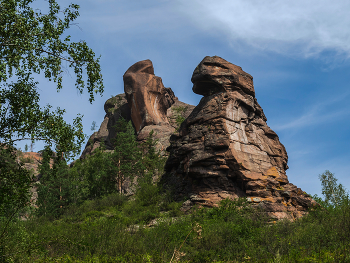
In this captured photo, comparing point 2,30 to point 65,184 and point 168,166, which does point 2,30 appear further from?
point 65,184

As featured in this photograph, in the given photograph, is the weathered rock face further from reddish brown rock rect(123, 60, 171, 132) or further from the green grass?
reddish brown rock rect(123, 60, 171, 132)

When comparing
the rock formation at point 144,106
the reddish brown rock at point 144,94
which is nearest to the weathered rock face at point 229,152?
the rock formation at point 144,106

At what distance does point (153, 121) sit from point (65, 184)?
24.9 metres

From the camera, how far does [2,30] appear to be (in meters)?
8.21

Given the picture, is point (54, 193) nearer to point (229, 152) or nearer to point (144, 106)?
point (229, 152)

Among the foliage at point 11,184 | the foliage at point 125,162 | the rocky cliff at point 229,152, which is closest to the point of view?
the foliage at point 11,184

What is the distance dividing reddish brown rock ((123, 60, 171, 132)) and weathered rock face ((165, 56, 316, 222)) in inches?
1141

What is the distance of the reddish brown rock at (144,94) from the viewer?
2102 inches

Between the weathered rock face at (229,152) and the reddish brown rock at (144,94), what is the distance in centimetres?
2897

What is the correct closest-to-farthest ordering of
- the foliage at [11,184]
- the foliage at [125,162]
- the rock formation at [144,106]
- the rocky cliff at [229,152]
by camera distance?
1. the foliage at [11,184]
2. the rocky cliff at [229,152]
3. the foliage at [125,162]
4. the rock formation at [144,106]

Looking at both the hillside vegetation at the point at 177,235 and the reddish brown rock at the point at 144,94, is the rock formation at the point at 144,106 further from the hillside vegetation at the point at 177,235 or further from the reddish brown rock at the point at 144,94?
the hillside vegetation at the point at 177,235

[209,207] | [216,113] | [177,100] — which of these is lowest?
[209,207]

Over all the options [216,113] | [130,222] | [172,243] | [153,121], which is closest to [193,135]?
[216,113]

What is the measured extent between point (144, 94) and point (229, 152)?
36.2 meters
